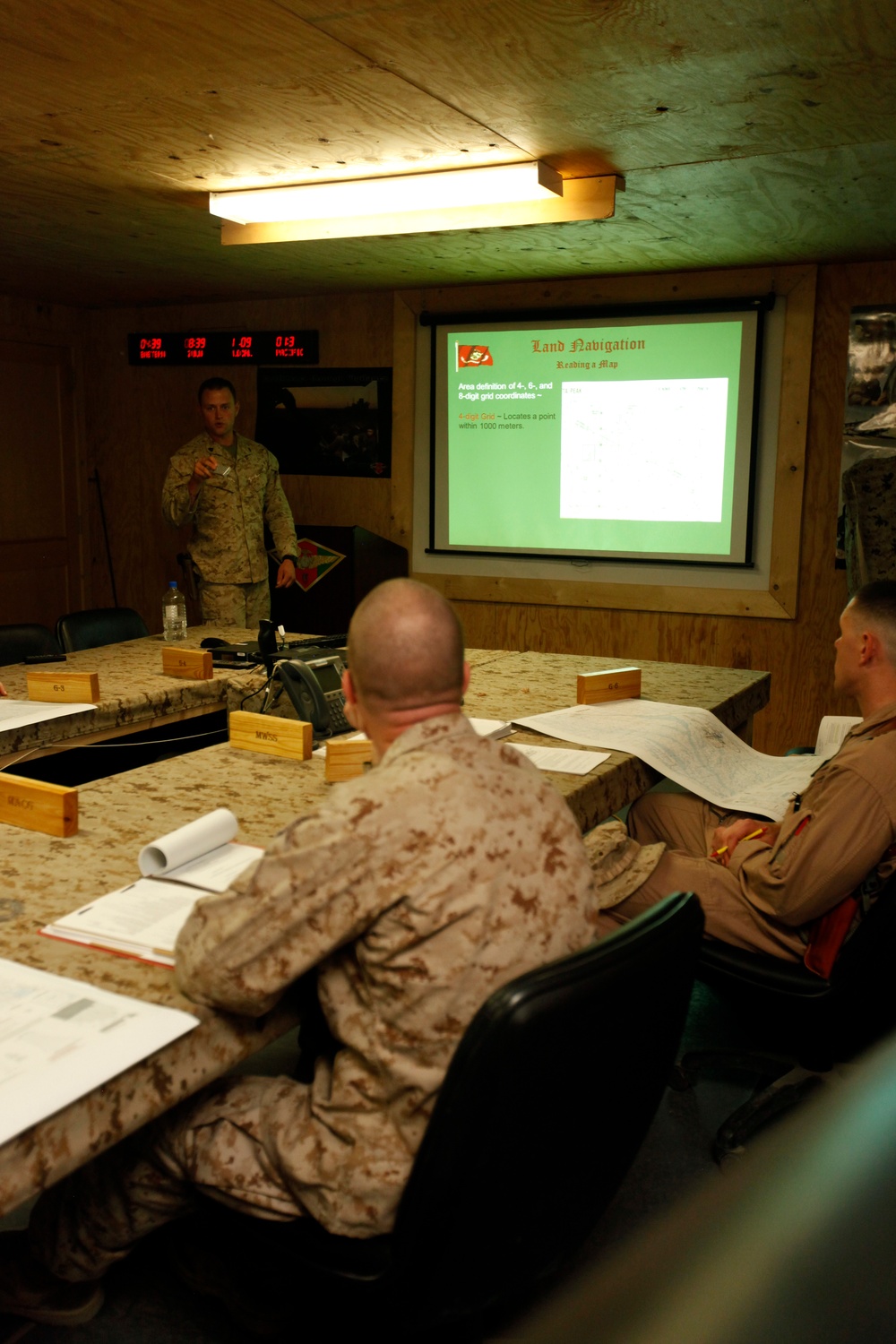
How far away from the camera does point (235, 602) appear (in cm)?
541

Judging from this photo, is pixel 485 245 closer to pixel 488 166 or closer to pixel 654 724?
pixel 488 166

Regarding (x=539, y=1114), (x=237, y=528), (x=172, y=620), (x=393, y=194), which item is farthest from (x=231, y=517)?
(x=539, y=1114)

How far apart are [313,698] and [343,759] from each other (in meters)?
0.35

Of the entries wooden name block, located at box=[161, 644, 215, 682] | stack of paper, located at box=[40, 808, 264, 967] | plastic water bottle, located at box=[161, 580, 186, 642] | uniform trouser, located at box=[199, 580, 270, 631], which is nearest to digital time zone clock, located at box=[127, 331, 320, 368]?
uniform trouser, located at box=[199, 580, 270, 631]

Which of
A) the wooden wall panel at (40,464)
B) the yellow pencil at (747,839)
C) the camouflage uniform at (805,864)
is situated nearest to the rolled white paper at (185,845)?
the camouflage uniform at (805,864)

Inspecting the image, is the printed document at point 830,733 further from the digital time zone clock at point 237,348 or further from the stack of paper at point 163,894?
the digital time zone clock at point 237,348

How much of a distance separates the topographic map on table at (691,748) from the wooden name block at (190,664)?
39.8 inches

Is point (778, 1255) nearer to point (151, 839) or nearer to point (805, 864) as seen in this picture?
point (151, 839)

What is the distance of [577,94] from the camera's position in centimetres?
271

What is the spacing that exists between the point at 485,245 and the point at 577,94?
1.78m

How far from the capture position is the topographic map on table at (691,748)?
241 centimetres

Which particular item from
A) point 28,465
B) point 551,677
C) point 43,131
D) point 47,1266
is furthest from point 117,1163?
point 28,465

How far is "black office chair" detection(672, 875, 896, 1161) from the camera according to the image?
5.89 feet

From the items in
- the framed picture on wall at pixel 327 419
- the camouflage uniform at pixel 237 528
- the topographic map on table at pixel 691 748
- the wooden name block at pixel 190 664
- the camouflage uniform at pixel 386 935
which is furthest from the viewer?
the framed picture on wall at pixel 327 419
